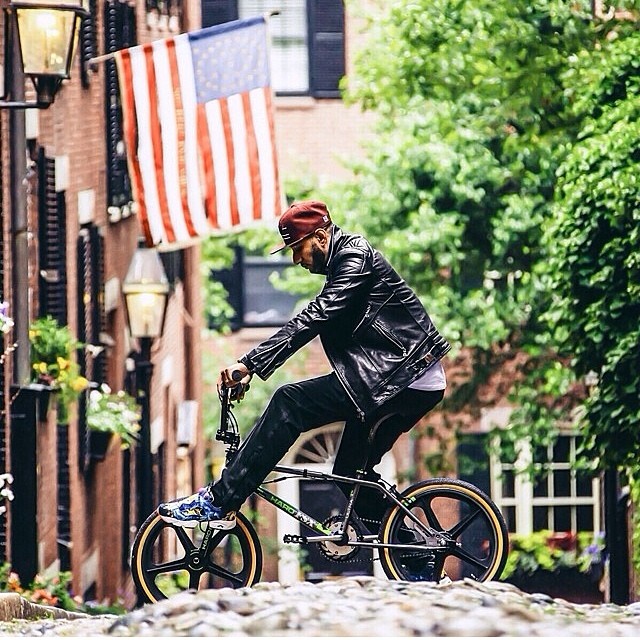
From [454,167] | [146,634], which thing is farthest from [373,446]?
[454,167]

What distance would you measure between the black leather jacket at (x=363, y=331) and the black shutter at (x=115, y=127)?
10.8 metres

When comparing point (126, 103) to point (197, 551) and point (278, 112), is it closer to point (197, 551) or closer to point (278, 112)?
point (197, 551)

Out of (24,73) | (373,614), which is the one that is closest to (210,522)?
→ (373,614)

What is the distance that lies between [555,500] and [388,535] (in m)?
21.2

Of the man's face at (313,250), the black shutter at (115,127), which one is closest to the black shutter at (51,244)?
the black shutter at (115,127)

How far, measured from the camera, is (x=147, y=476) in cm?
1998

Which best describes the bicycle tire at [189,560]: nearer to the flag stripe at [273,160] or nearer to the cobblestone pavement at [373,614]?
the cobblestone pavement at [373,614]

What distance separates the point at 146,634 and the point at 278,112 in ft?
80.4

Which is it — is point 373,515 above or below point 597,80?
below

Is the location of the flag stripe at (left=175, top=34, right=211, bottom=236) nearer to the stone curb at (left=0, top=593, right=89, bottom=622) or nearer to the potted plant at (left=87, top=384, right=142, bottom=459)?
the potted plant at (left=87, top=384, right=142, bottom=459)

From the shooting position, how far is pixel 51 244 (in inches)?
647

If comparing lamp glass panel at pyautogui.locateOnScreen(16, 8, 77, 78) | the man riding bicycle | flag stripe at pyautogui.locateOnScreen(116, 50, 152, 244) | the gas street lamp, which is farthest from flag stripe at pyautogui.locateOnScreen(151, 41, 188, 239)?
the man riding bicycle

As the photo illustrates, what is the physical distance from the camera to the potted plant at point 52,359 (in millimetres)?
14164

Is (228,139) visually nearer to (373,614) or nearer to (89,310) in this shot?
(89,310)
